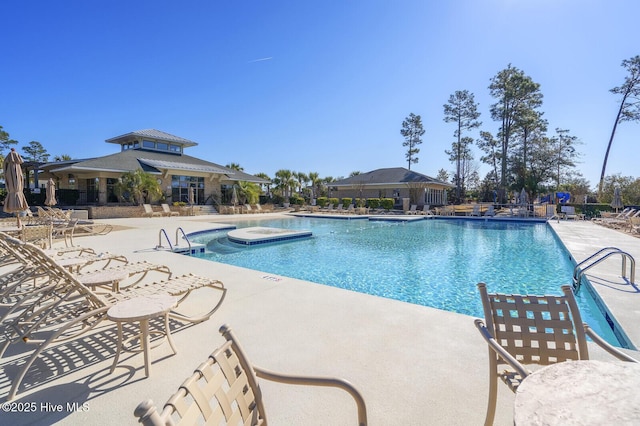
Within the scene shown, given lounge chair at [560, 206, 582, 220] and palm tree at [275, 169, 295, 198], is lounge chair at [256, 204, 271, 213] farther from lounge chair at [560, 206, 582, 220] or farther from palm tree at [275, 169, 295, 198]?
lounge chair at [560, 206, 582, 220]

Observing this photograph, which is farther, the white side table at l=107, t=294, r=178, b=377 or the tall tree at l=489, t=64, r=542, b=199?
the tall tree at l=489, t=64, r=542, b=199

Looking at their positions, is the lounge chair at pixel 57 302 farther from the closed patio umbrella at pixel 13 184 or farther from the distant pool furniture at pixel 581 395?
the closed patio umbrella at pixel 13 184

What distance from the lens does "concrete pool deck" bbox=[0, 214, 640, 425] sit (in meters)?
2.04

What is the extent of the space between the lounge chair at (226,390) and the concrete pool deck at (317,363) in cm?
84

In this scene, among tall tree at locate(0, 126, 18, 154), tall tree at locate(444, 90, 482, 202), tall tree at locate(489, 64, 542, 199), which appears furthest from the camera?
tall tree at locate(444, 90, 482, 202)

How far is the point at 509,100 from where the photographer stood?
98.1 feet

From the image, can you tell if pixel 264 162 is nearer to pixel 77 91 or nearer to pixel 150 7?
pixel 77 91

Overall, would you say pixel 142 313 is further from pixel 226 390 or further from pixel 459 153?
pixel 459 153

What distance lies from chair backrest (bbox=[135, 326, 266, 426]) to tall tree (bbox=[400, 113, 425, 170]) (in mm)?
39044

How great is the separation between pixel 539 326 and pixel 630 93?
122 feet

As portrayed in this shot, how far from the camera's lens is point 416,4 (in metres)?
11.1

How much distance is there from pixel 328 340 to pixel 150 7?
1464 centimetres

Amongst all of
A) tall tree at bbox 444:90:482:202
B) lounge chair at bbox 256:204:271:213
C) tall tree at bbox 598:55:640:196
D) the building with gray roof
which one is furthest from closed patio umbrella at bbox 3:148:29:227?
tall tree at bbox 598:55:640:196

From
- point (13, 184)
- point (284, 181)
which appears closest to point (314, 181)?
point (284, 181)
